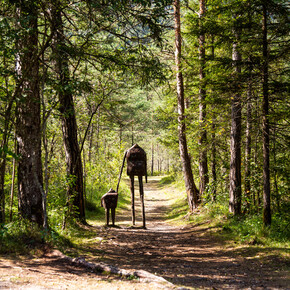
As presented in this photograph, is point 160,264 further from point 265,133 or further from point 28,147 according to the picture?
point 265,133

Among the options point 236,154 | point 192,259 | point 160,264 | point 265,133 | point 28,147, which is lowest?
point 192,259

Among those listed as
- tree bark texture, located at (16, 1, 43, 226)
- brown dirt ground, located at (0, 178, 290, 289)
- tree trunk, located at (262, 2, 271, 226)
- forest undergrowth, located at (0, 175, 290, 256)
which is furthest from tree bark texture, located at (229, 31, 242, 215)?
tree bark texture, located at (16, 1, 43, 226)

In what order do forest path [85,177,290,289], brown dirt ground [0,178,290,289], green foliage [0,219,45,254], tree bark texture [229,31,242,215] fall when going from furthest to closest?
tree bark texture [229,31,242,215]
green foliage [0,219,45,254]
forest path [85,177,290,289]
brown dirt ground [0,178,290,289]

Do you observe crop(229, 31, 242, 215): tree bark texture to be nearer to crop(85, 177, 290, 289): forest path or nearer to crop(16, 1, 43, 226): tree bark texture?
crop(85, 177, 290, 289): forest path

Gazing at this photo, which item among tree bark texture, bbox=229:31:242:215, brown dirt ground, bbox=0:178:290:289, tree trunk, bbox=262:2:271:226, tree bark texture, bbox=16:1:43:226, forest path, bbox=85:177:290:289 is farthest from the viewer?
tree bark texture, bbox=229:31:242:215

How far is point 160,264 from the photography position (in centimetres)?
589

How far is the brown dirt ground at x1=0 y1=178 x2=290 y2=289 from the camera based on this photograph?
4.10 meters

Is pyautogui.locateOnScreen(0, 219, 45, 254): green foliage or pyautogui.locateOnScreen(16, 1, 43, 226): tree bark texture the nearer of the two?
pyautogui.locateOnScreen(0, 219, 45, 254): green foliage

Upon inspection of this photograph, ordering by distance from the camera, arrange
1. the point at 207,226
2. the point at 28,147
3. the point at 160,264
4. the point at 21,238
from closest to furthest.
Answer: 1. the point at 21,238
2. the point at 160,264
3. the point at 28,147
4. the point at 207,226

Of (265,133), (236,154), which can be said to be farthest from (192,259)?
(236,154)

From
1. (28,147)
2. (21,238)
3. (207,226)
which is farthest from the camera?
(207,226)

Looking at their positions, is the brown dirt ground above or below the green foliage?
below

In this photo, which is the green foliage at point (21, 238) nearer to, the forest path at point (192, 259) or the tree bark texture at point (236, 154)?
the forest path at point (192, 259)

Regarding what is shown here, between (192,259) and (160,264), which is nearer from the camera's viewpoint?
(160,264)
